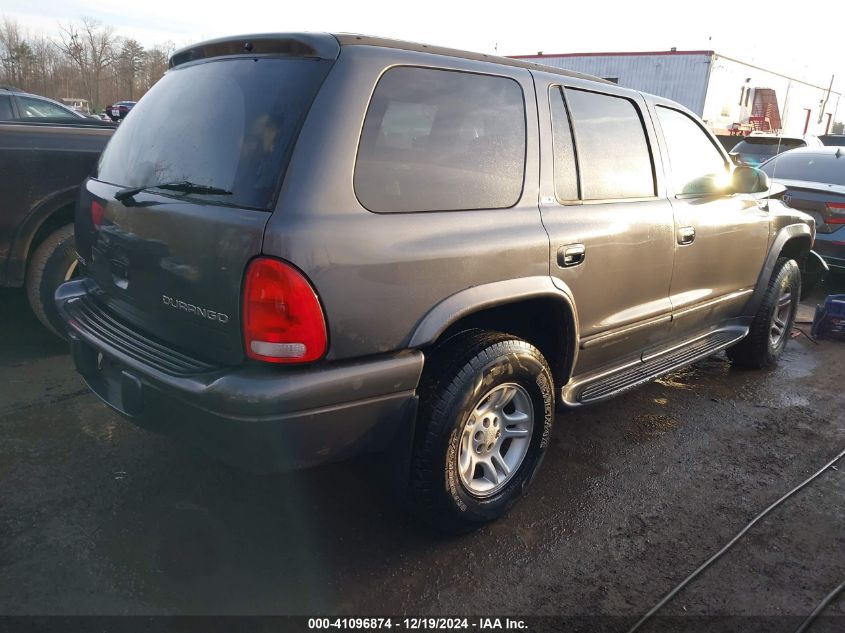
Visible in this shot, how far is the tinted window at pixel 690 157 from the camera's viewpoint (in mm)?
3625

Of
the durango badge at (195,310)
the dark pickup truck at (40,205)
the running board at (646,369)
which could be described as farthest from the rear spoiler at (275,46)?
the dark pickup truck at (40,205)

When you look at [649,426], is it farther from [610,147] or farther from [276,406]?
[276,406]

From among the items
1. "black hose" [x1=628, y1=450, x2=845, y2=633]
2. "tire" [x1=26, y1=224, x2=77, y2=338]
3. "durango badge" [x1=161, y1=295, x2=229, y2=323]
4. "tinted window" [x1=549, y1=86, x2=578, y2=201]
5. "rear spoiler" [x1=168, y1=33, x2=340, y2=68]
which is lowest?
"black hose" [x1=628, y1=450, x2=845, y2=633]

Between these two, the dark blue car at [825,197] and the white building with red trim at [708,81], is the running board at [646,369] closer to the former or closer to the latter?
the dark blue car at [825,197]

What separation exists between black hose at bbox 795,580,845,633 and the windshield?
229 inches

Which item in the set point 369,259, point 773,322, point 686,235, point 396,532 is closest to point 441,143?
point 369,259

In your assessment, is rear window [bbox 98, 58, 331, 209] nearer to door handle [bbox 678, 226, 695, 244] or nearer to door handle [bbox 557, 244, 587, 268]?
door handle [bbox 557, 244, 587, 268]

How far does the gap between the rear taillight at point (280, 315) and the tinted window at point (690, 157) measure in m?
2.37

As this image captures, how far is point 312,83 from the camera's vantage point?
2.20 metres

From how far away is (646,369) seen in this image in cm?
355

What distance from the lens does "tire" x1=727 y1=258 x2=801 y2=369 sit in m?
4.56

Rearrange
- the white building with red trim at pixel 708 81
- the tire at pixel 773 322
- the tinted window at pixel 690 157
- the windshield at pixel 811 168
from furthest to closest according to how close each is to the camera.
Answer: the white building with red trim at pixel 708 81, the windshield at pixel 811 168, the tire at pixel 773 322, the tinted window at pixel 690 157

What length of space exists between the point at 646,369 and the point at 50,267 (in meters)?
3.57

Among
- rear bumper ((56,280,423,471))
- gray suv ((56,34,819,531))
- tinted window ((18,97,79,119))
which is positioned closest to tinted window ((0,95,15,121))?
tinted window ((18,97,79,119))
